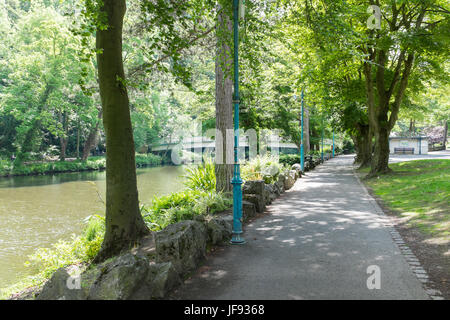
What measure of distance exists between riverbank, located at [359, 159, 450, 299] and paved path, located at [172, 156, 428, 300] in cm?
40

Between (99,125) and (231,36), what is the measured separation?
4217 cm

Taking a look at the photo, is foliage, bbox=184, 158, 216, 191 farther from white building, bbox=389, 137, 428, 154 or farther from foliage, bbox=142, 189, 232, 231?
white building, bbox=389, 137, 428, 154

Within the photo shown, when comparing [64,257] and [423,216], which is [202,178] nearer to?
[64,257]

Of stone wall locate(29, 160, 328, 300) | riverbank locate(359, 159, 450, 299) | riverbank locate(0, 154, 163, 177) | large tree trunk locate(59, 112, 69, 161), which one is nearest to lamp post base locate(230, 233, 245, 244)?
stone wall locate(29, 160, 328, 300)

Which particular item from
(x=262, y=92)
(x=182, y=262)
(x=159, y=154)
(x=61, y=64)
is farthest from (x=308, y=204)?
(x=159, y=154)

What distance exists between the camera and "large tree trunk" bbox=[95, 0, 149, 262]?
279 inches

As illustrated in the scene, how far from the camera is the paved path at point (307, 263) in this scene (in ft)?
16.3

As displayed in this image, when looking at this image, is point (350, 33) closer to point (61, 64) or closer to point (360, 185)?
point (360, 185)

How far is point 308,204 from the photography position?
12.3m

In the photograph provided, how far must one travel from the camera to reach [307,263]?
20.1 ft

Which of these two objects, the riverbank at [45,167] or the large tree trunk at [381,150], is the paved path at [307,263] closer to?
the large tree trunk at [381,150]

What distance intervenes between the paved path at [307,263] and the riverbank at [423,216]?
40cm

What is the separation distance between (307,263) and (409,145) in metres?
54.3
